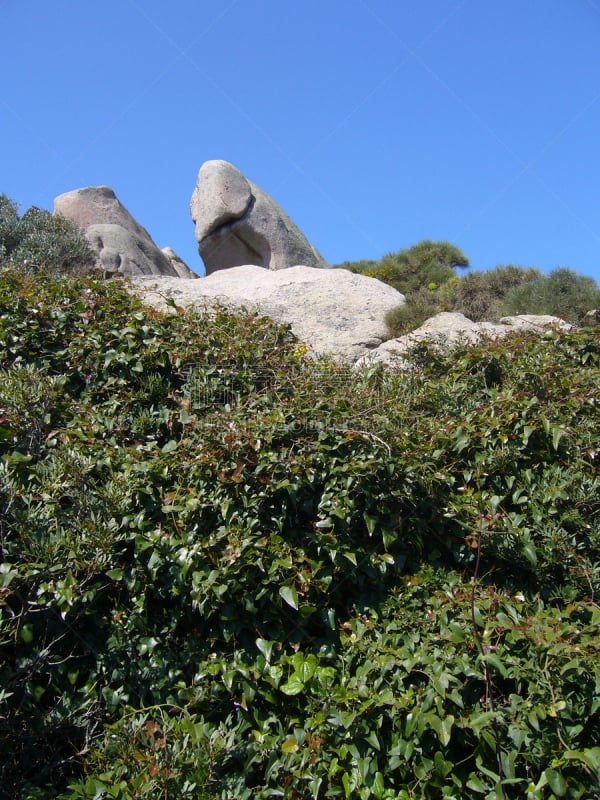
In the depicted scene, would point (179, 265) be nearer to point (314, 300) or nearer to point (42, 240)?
point (42, 240)

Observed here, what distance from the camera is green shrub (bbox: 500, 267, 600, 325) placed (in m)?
8.98

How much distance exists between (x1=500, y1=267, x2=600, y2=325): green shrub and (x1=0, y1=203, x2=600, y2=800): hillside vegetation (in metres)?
5.05

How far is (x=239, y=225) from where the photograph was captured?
1705 centimetres

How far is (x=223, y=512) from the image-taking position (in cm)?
333

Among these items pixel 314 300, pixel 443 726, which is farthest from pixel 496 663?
pixel 314 300

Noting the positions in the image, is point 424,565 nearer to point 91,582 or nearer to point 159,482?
point 159,482

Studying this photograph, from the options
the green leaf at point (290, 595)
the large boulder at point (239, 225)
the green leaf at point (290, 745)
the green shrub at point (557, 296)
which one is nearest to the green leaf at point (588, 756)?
the green leaf at point (290, 745)

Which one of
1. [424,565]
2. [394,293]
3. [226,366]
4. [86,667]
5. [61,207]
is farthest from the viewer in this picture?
[61,207]

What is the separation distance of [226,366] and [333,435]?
1.27m

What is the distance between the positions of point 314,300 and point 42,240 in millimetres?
4388

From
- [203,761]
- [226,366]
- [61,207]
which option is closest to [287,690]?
[203,761]

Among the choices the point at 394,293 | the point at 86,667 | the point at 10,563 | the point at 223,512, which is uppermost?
the point at 394,293

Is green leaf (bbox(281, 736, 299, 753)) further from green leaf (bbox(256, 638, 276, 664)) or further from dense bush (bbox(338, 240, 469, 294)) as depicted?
dense bush (bbox(338, 240, 469, 294))

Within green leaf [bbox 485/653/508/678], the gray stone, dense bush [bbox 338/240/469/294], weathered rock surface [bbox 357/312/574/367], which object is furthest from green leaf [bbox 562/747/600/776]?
the gray stone
